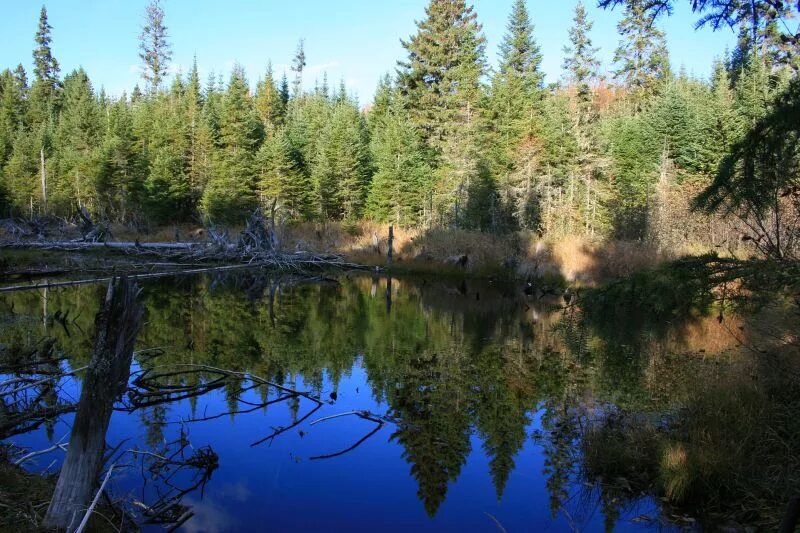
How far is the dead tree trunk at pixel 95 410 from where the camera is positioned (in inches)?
152

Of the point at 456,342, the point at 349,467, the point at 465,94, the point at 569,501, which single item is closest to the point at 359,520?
the point at 349,467

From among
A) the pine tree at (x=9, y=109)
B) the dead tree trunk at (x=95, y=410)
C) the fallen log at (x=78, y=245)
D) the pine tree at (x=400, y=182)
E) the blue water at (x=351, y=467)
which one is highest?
the pine tree at (x=9, y=109)

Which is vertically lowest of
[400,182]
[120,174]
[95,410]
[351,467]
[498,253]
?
[351,467]

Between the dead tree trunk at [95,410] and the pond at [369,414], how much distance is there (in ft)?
3.14

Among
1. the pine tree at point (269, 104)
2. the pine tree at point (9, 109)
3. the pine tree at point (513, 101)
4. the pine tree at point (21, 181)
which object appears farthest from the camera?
the pine tree at point (269, 104)

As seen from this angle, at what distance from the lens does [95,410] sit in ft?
13.0

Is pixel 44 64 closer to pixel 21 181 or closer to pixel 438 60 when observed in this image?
pixel 21 181

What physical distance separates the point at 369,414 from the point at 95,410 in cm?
459

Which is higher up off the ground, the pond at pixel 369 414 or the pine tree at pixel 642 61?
the pine tree at pixel 642 61

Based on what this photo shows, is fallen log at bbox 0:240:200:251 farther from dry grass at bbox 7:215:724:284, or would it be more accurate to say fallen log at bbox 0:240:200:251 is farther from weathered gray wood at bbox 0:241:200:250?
dry grass at bbox 7:215:724:284

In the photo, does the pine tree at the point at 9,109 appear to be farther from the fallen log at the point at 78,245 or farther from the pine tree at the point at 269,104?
the fallen log at the point at 78,245

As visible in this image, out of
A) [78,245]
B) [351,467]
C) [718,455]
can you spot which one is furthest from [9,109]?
[718,455]

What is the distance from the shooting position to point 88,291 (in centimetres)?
1830

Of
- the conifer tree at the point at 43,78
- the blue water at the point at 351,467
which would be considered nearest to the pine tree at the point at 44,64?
the conifer tree at the point at 43,78
